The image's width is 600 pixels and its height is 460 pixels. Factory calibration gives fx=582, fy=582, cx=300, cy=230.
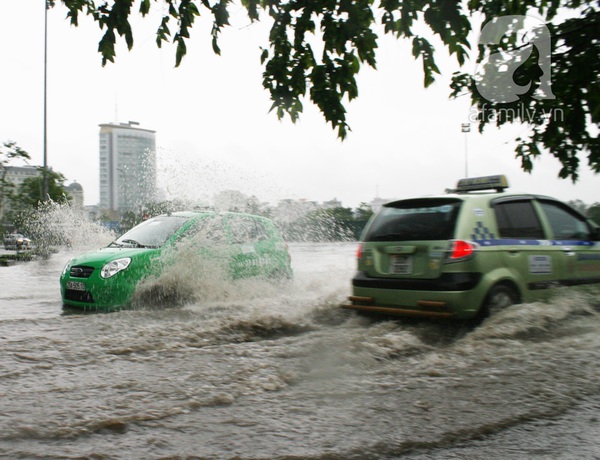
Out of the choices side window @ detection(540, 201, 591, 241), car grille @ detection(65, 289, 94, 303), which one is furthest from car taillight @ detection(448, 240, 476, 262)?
car grille @ detection(65, 289, 94, 303)

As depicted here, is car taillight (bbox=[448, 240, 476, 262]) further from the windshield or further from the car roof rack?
the windshield

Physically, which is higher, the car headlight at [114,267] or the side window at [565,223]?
the side window at [565,223]

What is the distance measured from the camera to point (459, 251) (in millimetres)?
A: 5699

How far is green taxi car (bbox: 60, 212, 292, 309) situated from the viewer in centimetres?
779

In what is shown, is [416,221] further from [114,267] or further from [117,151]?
[117,151]

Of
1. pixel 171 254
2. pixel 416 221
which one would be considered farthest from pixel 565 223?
pixel 171 254

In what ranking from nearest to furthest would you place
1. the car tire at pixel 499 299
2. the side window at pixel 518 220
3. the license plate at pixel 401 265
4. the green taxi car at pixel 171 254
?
1. the car tire at pixel 499 299
2. the license plate at pixel 401 265
3. the side window at pixel 518 220
4. the green taxi car at pixel 171 254

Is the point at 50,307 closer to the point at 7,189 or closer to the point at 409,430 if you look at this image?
the point at 409,430

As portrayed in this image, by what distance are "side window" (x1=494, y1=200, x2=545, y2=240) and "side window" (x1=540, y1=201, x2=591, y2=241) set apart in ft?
0.94

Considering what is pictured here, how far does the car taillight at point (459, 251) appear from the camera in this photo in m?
5.70

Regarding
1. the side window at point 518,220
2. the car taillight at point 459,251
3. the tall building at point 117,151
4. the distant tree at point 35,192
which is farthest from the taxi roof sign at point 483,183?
the tall building at point 117,151

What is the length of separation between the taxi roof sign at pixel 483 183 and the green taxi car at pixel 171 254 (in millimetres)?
3546

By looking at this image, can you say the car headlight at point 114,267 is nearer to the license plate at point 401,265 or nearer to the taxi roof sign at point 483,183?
the license plate at point 401,265

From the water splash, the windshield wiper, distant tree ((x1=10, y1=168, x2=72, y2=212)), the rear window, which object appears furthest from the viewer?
distant tree ((x1=10, y1=168, x2=72, y2=212))
